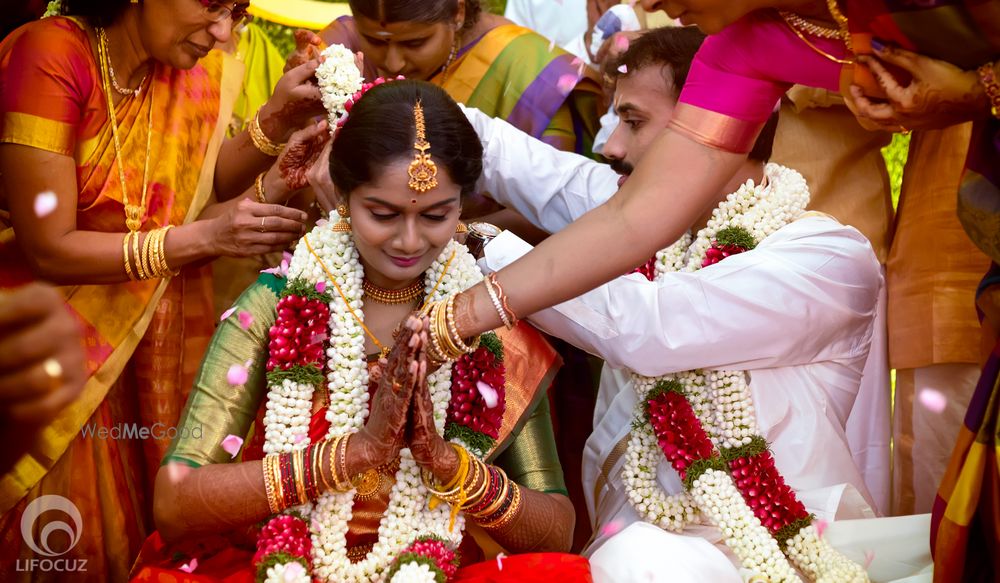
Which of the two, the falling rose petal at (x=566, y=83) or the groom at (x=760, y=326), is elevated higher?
the falling rose petal at (x=566, y=83)

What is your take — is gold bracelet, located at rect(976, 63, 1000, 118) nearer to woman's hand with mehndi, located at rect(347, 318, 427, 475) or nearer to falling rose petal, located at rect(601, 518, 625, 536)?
woman's hand with mehndi, located at rect(347, 318, 427, 475)

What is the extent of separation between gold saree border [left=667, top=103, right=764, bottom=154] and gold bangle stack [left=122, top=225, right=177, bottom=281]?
1660 millimetres

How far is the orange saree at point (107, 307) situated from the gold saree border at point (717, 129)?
1820mm

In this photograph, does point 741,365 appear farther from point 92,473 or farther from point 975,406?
point 92,473

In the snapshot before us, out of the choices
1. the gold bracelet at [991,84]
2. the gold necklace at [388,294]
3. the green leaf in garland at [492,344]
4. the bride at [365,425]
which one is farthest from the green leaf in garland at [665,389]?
the gold bracelet at [991,84]

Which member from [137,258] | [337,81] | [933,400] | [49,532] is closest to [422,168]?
[337,81]

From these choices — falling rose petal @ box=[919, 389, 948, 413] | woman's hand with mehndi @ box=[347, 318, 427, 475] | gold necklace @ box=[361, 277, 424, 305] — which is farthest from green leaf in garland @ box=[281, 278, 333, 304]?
falling rose petal @ box=[919, 389, 948, 413]

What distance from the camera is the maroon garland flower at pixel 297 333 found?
9.02ft

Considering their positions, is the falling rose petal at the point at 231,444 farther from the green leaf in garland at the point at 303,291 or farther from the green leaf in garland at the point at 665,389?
the green leaf in garland at the point at 665,389

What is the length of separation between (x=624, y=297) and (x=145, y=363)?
1.63 meters

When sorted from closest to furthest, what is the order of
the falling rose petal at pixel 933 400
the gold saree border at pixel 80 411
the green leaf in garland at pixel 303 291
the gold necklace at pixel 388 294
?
1. the green leaf in garland at pixel 303 291
2. the gold necklace at pixel 388 294
3. the gold saree border at pixel 80 411
4. the falling rose petal at pixel 933 400

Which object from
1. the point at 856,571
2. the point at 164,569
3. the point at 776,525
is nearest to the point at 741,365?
the point at 776,525

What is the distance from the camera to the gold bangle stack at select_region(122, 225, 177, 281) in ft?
10.7

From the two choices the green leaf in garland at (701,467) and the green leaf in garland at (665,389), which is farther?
the green leaf in garland at (665,389)
